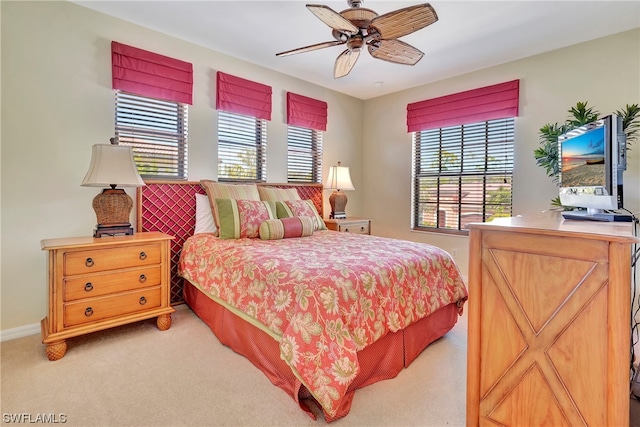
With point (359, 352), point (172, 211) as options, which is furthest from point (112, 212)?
point (359, 352)

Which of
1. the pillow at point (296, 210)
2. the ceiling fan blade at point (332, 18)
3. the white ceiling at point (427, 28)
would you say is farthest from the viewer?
the pillow at point (296, 210)

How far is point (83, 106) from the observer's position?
2.58 m

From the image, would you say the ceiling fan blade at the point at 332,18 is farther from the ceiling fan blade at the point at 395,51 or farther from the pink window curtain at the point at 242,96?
the pink window curtain at the point at 242,96

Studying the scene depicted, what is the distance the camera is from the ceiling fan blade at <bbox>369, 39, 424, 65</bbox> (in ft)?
7.44

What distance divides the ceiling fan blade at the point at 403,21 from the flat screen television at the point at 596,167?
110 cm

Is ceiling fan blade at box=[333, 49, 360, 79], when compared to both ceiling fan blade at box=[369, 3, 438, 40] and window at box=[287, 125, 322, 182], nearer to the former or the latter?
ceiling fan blade at box=[369, 3, 438, 40]

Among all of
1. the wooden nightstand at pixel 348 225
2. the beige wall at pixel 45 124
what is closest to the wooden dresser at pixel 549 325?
the wooden nightstand at pixel 348 225

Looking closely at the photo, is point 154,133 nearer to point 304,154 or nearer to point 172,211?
point 172,211

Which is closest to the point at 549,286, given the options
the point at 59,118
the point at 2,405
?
the point at 2,405

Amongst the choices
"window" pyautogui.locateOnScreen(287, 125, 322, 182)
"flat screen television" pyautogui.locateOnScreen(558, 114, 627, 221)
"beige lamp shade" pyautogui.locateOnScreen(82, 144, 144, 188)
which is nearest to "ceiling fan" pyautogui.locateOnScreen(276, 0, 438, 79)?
"flat screen television" pyautogui.locateOnScreen(558, 114, 627, 221)

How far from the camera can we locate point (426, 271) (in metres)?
2.15

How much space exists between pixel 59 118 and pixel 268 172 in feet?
6.59

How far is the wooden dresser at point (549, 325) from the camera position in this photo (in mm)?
1015

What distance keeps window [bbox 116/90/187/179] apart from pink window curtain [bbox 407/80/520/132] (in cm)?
298
